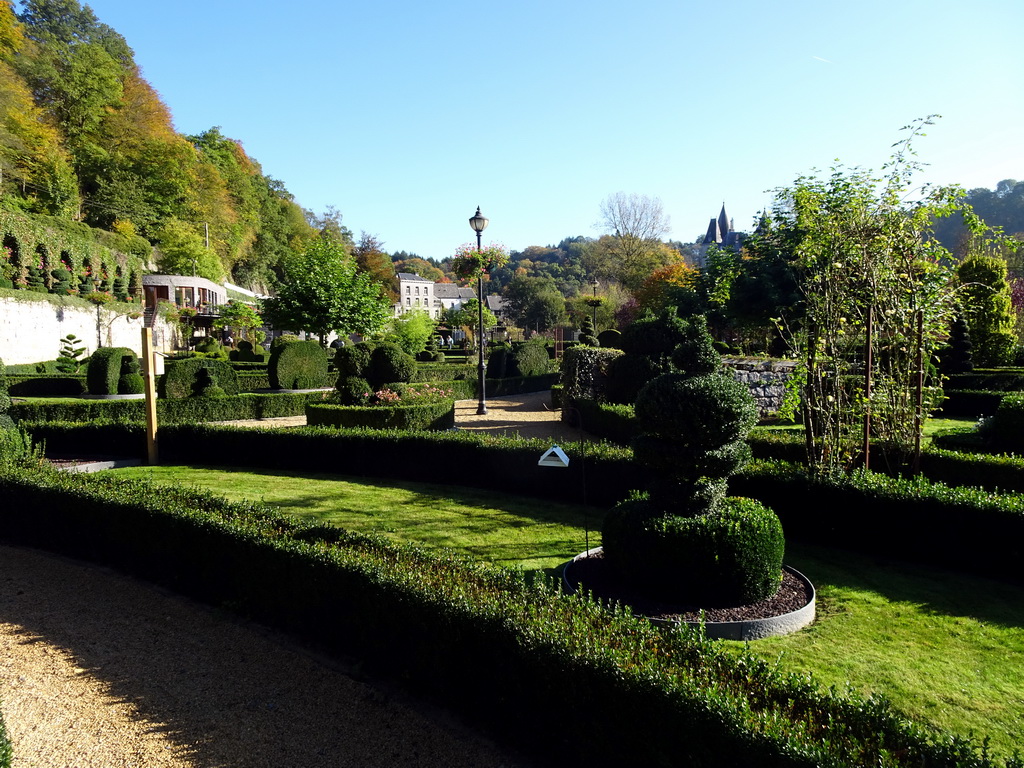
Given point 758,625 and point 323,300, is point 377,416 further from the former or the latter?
point 323,300

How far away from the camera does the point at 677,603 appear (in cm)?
555

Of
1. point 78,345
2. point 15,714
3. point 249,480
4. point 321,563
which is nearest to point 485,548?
point 321,563

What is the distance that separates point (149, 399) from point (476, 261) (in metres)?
11.4

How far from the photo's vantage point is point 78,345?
32.6m

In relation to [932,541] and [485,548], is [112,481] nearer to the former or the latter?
[485,548]

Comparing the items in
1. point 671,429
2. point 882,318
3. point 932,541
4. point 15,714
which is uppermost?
point 882,318

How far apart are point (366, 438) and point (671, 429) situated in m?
7.17

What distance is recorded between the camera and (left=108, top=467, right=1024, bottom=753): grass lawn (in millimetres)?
4367

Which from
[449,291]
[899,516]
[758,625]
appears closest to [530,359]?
[899,516]

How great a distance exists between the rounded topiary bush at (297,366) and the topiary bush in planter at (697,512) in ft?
60.9

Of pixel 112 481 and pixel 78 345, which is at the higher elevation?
pixel 78 345

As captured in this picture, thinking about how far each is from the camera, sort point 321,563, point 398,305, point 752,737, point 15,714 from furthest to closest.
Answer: point 398,305
point 321,563
point 15,714
point 752,737

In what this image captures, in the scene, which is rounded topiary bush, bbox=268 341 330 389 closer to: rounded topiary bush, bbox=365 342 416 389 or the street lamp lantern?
rounded topiary bush, bbox=365 342 416 389

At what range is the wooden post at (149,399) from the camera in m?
12.0
